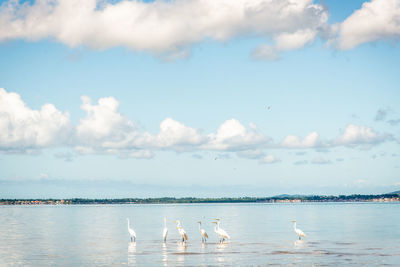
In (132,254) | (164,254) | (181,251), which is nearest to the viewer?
(164,254)

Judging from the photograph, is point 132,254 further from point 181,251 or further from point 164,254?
point 181,251

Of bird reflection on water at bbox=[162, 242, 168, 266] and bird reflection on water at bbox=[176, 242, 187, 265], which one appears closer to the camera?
bird reflection on water at bbox=[162, 242, 168, 266]

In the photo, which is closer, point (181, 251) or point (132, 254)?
point (132, 254)

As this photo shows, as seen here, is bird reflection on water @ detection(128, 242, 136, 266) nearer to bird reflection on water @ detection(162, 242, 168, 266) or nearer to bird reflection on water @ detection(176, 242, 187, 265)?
bird reflection on water @ detection(162, 242, 168, 266)

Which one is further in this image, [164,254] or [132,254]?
[132,254]

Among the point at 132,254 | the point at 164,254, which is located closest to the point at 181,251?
the point at 164,254

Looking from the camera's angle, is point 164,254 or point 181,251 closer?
point 164,254

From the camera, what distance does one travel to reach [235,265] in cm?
3297

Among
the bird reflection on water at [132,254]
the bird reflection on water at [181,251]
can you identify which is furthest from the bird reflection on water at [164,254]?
the bird reflection on water at [132,254]

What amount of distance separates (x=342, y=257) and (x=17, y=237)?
33.3m

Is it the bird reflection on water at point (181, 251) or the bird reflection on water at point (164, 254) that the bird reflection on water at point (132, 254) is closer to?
the bird reflection on water at point (164, 254)

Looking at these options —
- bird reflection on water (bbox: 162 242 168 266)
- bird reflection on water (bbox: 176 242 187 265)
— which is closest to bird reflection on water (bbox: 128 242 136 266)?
bird reflection on water (bbox: 162 242 168 266)

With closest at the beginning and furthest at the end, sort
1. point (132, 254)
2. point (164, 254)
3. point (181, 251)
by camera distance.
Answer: point (164, 254)
point (132, 254)
point (181, 251)

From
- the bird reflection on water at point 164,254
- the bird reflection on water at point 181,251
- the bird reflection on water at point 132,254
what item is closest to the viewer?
the bird reflection on water at point 164,254
